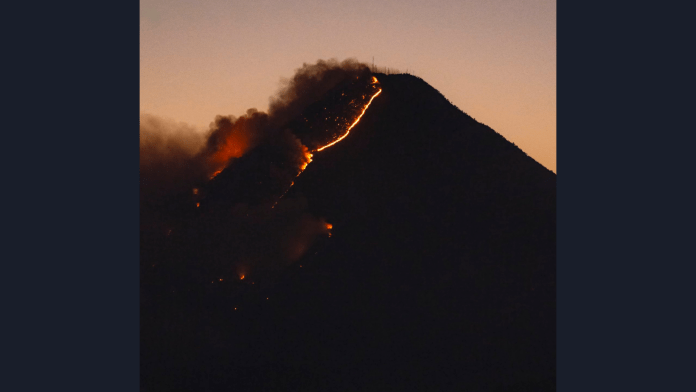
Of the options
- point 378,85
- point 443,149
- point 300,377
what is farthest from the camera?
point 378,85

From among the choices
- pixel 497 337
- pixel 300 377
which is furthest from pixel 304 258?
pixel 497 337

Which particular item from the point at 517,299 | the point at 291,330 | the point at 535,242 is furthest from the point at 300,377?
the point at 535,242

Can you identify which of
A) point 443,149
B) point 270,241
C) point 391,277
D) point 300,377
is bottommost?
point 300,377

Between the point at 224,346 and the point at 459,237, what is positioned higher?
the point at 459,237

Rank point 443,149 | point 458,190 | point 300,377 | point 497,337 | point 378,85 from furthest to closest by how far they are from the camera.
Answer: point 378,85
point 443,149
point 458,190
point 497,337
point 300,377

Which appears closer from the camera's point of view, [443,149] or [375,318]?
[375,318]

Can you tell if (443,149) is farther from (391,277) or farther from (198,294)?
(198,294)

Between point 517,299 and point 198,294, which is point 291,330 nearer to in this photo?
point 198,294
